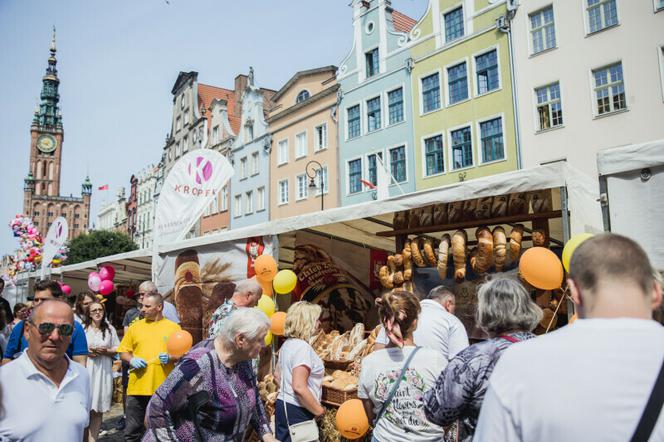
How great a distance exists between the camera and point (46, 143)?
111 meters

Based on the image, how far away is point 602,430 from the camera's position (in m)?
1.13

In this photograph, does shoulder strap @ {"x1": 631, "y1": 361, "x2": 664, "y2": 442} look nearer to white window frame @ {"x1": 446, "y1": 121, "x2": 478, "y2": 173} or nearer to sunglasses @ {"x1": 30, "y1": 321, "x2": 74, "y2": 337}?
sunglasses @ {"x1": 30, "y1": 321, "x2": 74, "y2": 337}

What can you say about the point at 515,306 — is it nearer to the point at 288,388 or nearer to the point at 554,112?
the point at 288,388

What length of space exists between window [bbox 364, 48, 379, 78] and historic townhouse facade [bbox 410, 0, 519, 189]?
2.24 m

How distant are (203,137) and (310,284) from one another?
29655mm

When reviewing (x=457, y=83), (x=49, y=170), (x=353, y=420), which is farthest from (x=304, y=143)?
(x=49, y=170)

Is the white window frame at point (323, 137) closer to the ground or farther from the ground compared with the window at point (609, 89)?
farther from the ground

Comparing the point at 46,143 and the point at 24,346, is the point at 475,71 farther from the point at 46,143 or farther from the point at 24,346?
the point at 46,143

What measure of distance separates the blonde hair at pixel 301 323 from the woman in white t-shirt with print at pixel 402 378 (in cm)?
97

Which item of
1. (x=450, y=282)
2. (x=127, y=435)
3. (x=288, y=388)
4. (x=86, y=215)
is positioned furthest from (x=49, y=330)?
(x=86, y=215)

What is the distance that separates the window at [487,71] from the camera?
16781 millimetres

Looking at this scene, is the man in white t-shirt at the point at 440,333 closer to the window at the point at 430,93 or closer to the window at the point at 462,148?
the window at the point at 462,148

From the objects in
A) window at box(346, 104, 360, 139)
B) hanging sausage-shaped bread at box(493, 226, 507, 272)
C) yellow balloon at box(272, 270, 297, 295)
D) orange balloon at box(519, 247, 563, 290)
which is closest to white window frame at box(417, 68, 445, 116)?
window at box(346, 104, 360, 139)

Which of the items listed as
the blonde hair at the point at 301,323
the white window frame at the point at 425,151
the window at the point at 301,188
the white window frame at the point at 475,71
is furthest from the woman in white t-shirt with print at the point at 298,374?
the window at the point at 301,188
